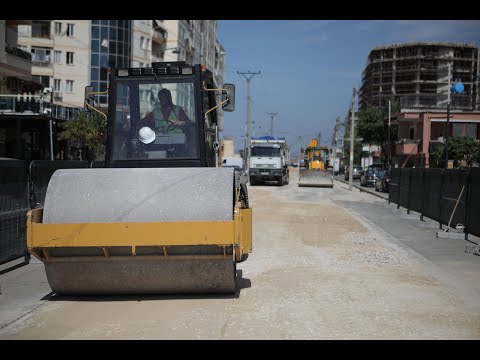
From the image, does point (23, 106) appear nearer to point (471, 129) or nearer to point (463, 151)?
point (463, 151)

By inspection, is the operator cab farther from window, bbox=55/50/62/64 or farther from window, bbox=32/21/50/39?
window, bbox=32/21/50/39

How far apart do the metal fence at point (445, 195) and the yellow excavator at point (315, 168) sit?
20620 millimetres

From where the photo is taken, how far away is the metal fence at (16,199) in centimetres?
963

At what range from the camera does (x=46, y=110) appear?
36.4 metres

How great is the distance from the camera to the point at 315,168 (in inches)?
1788

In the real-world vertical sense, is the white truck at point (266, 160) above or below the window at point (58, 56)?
below

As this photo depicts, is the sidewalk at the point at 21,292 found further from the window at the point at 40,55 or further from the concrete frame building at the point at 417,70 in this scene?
the concrete frame building at the point at 417,70

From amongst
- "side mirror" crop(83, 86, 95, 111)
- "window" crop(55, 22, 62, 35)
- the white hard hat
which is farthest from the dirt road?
"window" crop(55, 22, 62, 35)

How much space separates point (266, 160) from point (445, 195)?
2644 cm

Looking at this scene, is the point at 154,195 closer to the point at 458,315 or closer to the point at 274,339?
the point at 274,339

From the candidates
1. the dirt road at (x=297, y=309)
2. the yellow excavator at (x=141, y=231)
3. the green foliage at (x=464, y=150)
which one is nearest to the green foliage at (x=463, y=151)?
the green foliage at (x=464, y=150)

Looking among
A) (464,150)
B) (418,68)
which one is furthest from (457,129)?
(418,68)

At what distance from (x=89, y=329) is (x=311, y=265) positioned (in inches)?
193

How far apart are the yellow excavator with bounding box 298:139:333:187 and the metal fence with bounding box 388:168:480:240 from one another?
20620 mm
